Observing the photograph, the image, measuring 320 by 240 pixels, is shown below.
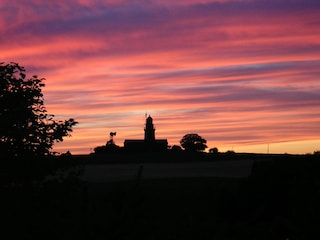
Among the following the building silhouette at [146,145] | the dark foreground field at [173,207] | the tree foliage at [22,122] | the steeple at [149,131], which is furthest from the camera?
the steeple at [149,131]

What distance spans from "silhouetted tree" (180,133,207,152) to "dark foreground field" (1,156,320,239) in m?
81.2

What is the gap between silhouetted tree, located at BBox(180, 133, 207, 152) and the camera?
146375mm

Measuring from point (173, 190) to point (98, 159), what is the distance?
4784cm

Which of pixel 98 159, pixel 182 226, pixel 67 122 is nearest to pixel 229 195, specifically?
pixel 67 122

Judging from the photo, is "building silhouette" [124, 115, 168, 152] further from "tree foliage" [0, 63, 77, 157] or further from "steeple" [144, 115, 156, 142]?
"tree foliage" [0, 63, 77, 157]

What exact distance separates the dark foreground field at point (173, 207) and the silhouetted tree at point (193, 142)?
8116 centimetres

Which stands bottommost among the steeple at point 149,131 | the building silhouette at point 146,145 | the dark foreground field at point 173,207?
the dark foreground field at point 173,207

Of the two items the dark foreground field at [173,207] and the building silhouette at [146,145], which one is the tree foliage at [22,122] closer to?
the dark foreground field at [173,207]

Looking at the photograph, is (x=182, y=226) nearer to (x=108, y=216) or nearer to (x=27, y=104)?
(x=108, y=216)

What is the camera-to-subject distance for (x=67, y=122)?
3156 cm

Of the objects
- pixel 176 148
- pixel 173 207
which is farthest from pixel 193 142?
pixel 173 207

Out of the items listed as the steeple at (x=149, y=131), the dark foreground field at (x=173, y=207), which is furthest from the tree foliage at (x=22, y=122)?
the steeple at (x=149, y=131)

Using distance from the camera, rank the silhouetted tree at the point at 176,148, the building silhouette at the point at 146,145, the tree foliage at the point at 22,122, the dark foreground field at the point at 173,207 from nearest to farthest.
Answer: the dark foreground field at the point at 173,207
the tree foliage at the point at 22,122
the silhouetted tree at the point at 176,148
the building silhouette at the point at 146,145

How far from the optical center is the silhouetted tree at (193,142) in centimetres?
14638
